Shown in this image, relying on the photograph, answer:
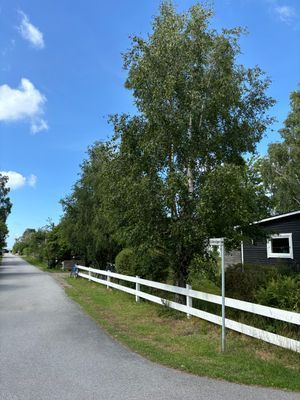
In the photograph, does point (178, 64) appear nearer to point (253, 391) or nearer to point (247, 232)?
point (247, 232)

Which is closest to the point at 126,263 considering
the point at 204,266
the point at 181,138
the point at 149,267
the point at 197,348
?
the point at 149,267

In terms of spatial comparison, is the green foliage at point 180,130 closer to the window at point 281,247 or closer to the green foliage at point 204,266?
the green foliage at point 204,266

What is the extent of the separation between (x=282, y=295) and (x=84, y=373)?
415 cm

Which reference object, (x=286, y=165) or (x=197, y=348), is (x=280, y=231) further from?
(x=286, y=165)

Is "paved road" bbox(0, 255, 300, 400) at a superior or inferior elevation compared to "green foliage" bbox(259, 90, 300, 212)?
inferior

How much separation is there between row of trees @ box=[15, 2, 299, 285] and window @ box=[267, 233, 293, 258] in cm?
926

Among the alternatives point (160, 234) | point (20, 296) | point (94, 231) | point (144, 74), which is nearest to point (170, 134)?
point (144, 74)

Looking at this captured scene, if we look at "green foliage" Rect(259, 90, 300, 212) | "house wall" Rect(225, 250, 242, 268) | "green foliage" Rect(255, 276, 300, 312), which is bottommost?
"green foliage" Rect(255, 276, 300, 312)

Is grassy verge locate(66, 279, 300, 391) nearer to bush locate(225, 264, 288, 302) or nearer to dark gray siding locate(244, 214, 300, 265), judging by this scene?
bush locate(225, 264, 288, 302)

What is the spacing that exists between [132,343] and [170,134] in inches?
204

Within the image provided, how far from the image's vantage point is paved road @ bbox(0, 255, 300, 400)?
5.34m

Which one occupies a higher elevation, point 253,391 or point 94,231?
point 94,231

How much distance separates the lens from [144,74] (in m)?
11.3

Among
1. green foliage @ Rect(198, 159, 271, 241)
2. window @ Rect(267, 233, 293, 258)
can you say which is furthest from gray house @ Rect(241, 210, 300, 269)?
green foliage @ Rect(198, 159, 271, 241)
